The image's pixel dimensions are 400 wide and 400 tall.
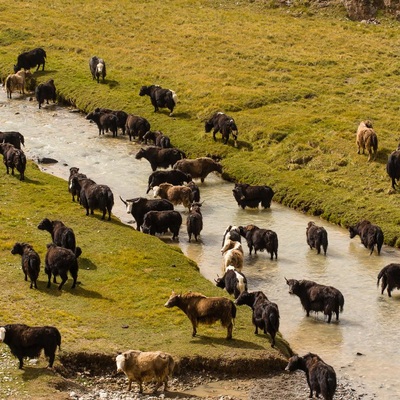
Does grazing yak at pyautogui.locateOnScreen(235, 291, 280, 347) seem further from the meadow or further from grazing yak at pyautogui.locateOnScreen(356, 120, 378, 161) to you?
grazing yak at pyautogui.locateOnScreen(356, 120, 378, 161)

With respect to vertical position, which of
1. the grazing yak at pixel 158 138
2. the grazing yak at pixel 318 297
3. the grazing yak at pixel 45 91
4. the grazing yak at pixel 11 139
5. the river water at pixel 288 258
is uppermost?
the grazing yak at pixel 45 91

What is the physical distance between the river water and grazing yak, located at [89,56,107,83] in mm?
3438

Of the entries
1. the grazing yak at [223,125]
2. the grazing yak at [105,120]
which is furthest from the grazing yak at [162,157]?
the grazing yak at [105,120]

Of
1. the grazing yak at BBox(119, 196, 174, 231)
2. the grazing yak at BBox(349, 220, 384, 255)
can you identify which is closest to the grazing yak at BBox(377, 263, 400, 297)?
the grazing yak at BBox(349, 220, 384, 255)

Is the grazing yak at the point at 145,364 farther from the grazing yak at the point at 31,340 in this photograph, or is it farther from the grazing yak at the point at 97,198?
the grazing yak at the point at 97,198

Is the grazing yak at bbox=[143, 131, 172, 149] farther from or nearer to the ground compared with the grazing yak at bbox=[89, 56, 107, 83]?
nearer to the ground

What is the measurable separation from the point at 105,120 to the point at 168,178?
801 centimetres

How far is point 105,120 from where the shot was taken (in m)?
Result: 44.9

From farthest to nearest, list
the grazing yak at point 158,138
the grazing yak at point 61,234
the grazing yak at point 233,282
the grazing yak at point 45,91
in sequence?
1. the grazing yak at point 45,91
2. the grazing yak at point 158,138
3. the grazing yak at point 61,234
4. the grazing yak at point 233,282

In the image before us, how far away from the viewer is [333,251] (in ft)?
108

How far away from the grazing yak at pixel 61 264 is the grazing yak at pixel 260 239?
6.97 metres

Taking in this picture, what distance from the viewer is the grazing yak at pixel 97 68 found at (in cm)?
5096

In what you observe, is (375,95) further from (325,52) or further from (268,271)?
(268,271)

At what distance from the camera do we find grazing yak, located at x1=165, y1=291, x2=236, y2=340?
80.3 feet
